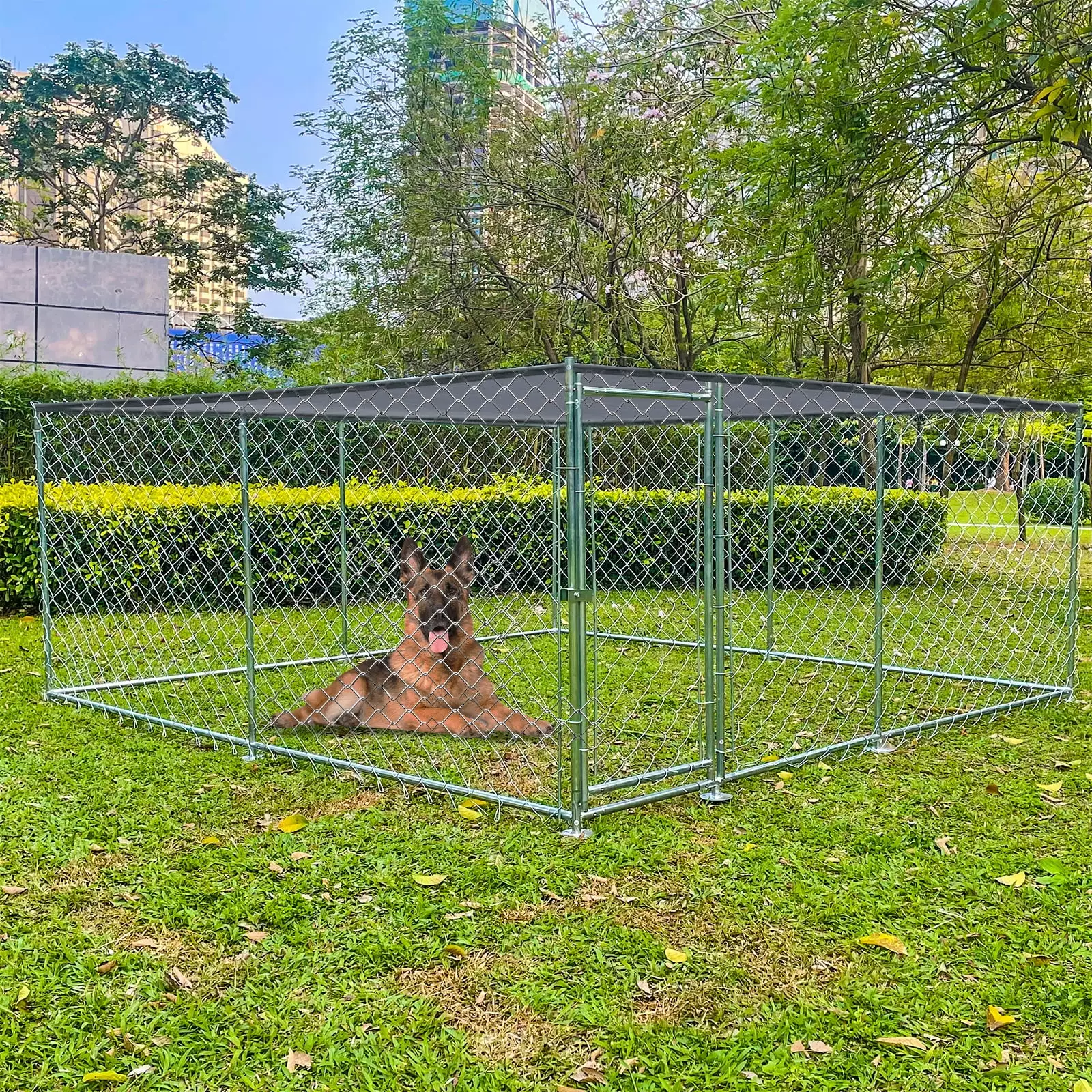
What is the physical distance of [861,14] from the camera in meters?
6.67

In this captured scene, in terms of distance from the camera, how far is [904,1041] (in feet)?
8.04

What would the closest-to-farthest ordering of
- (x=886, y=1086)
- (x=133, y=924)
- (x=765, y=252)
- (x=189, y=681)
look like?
(x=886, y=1086) < (x=133, y=924) < (x=189, y=681) < (x=765, y=252)

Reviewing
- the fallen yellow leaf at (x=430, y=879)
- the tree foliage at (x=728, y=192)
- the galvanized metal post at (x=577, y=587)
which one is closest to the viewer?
the fallen yellow leaf at (x=430, y=879)

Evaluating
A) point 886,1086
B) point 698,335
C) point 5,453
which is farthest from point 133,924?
point 698,335

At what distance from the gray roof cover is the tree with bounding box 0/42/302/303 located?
55.1 feet

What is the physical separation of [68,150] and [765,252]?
16.8m

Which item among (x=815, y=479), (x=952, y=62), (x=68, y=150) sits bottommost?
(x=815, y=479)

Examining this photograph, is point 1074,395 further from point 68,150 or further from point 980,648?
point 68,150

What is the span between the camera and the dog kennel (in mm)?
4238

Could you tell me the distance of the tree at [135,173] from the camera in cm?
1962

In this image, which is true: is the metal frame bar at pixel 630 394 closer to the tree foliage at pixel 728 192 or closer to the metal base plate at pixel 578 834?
the metal base plate at pixel 578 834

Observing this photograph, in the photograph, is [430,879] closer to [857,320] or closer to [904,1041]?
[904,1041]

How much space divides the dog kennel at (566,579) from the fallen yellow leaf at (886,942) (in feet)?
3.72

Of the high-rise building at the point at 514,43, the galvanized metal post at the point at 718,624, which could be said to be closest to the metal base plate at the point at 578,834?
the galvanized metal post at the point at 718,624
